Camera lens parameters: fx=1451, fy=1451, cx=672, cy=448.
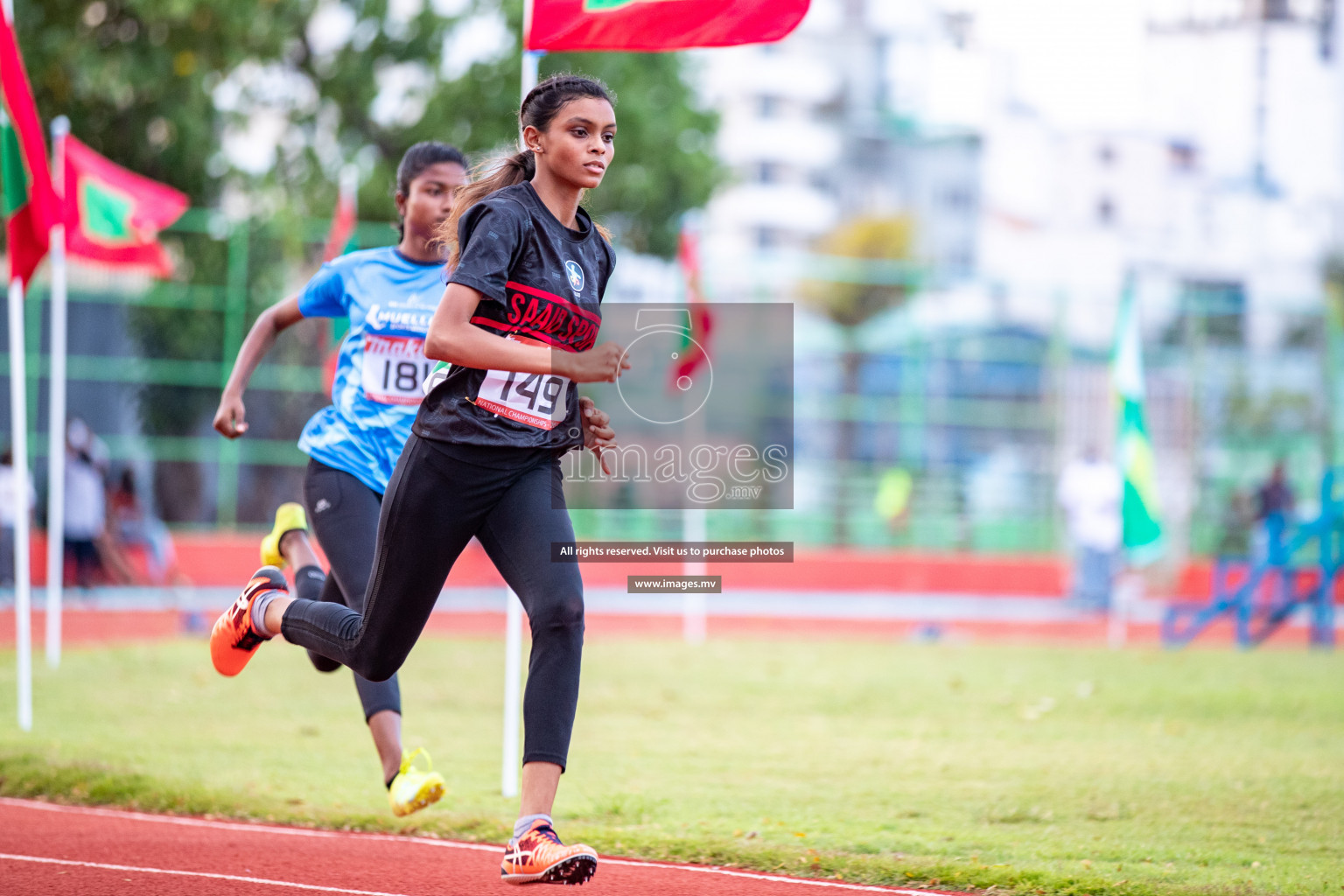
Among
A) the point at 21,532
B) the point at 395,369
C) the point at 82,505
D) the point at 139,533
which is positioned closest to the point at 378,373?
the point at 395,369

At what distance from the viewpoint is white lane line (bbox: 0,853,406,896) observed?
180 inches

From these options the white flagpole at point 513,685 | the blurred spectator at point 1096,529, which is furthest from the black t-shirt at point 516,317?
the blurred spectator at point 1096,529

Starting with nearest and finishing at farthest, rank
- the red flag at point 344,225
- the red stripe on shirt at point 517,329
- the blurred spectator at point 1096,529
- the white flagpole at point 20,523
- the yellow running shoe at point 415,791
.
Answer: the red stripe on shirt at point 517,329 < the yellow running shoe at point 415,791 < the white flagpole at point 20,523 < the red flag at point 344,225 < the blurred spectator at point 1096,529

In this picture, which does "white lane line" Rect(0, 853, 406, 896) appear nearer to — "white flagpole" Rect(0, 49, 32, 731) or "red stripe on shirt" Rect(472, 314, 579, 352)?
"red stripe on shirt" Rect(472, 314, 579, 352)

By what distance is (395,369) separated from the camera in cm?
547

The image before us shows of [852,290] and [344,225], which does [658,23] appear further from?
[852,290]

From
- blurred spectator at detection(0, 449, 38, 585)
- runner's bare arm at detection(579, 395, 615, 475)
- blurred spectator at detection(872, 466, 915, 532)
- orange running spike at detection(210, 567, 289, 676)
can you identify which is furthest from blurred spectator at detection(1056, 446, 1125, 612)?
runner's bare arm at detection(579, 395, 615, 475)

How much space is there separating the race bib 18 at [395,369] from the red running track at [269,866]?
1679mm

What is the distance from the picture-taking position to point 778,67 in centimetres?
7906

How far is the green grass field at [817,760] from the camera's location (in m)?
5.39

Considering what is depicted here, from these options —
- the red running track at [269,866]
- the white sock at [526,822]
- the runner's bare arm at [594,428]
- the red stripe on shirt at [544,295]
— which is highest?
the red stripe on shirt at [544,295]

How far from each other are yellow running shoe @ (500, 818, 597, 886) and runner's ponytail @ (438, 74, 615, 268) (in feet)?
5.33

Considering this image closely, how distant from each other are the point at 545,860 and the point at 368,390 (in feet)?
7.35

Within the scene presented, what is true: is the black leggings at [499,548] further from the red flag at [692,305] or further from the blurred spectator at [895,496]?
the blurred spectator at [895,496]
